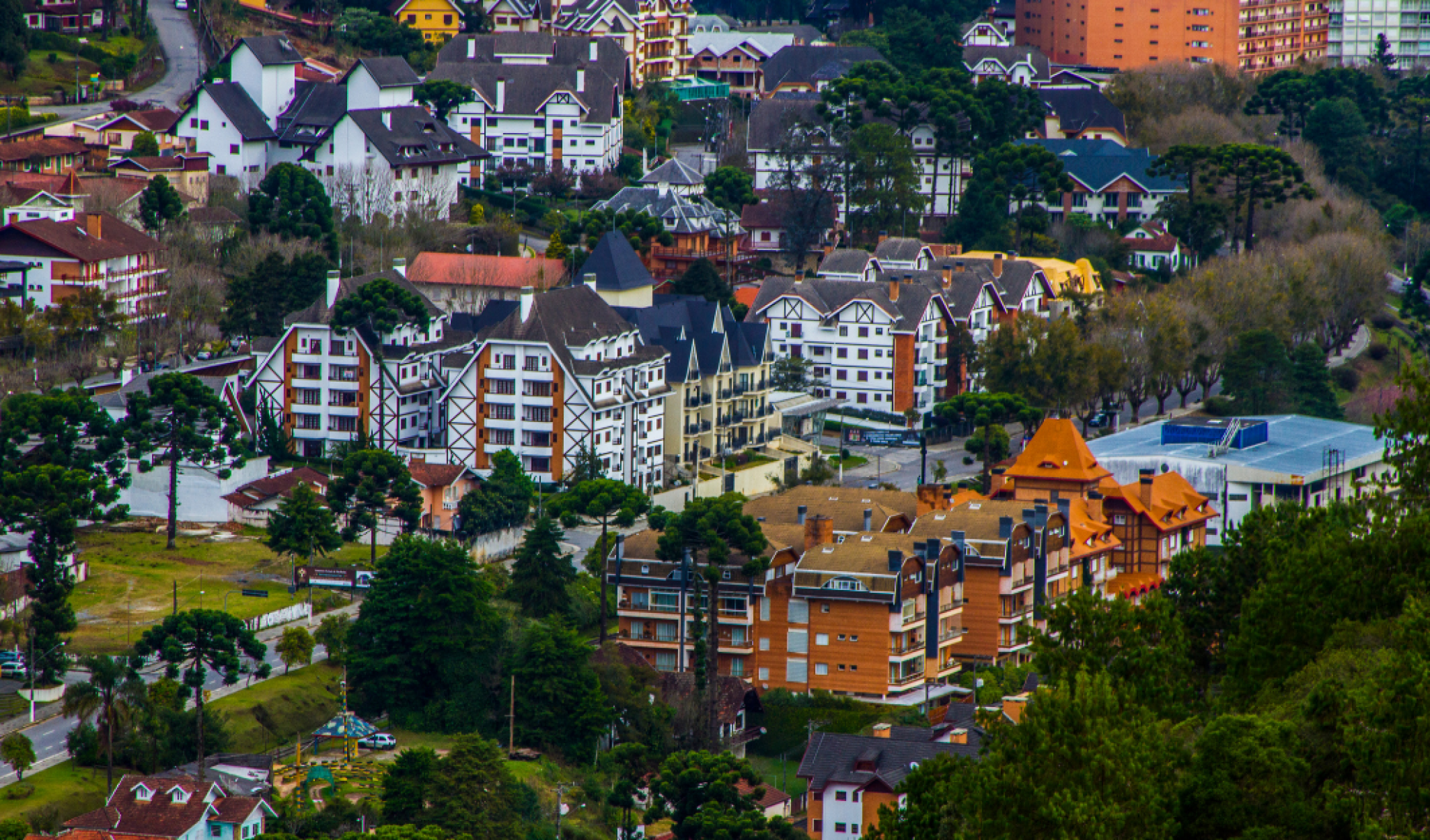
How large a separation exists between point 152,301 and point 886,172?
4283 cm

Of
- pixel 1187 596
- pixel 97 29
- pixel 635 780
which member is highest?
pixel 97 29

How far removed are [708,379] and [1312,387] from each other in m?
31.6

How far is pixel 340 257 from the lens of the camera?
106938 mm

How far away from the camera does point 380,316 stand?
91.3 metres

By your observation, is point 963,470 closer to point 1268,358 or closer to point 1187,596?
point 1268,358

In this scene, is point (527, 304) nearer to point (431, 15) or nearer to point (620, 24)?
point (431, 15)

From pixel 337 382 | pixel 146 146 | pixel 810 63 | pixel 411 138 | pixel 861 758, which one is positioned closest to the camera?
pixel 861 758

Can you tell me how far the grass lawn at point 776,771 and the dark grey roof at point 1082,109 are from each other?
88589 mm

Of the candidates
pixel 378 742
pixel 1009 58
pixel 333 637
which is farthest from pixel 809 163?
pixel 378 742

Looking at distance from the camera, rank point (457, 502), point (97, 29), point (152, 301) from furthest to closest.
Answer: point (97, 29), point (152, 301), point (457, 502)

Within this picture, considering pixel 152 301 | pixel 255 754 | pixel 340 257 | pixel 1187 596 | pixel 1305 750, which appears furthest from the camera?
pixel 340 257

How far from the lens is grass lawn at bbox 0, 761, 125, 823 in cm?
5984

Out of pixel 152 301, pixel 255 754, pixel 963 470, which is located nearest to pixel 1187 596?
pixel 255 754

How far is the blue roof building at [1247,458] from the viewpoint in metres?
94.6
